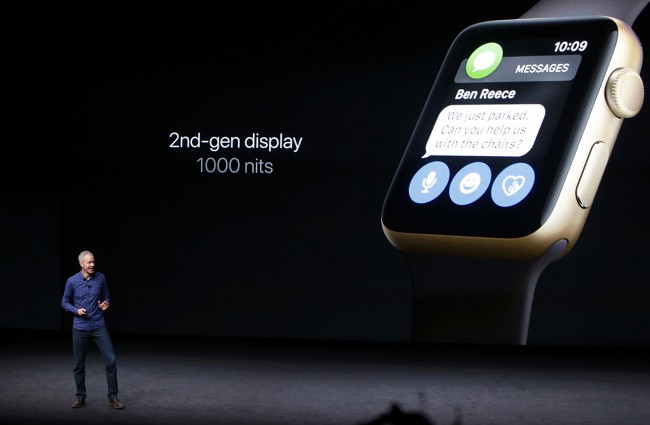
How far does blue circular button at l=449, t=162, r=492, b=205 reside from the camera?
24.2 feet

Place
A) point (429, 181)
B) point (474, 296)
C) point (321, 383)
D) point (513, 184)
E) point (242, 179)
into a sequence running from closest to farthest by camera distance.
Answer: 1. point (513, 184)
2. point (321, 383)
3. point (429, 181)
4. point (474, 296)
5. point (242, 179)

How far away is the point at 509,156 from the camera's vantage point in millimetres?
7281

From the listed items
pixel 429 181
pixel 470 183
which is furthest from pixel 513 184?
pixel 429 181

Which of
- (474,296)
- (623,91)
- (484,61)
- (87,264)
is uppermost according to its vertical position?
(484,61)

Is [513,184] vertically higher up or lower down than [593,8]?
lower down

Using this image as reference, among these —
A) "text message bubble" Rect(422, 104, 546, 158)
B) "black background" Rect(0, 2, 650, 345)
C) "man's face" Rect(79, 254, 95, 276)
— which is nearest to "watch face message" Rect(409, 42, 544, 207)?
"text message bubble" Rect(422, 104, 546, 158)

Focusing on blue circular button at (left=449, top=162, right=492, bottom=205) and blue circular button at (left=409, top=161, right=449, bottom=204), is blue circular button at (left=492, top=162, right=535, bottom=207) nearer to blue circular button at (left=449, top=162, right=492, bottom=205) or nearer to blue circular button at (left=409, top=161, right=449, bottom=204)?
blue circular button at (left=449, top=162, right=492, bottom=205)

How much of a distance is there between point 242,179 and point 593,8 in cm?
316

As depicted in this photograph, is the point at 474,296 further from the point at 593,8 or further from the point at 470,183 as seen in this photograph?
the point at 593,8

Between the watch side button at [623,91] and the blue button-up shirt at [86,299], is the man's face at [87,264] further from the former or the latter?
the watch side button at [623,91]

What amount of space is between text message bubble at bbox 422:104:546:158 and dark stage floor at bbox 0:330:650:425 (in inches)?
69.4

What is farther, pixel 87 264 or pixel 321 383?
pixel 321 383

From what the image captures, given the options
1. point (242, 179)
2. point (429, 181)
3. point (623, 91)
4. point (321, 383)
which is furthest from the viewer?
point (242, 179)

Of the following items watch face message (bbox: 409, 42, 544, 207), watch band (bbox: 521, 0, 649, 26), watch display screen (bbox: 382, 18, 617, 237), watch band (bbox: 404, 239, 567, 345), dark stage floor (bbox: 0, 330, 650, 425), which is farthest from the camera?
watch band (bbox: 404, 239, 567, 345)
